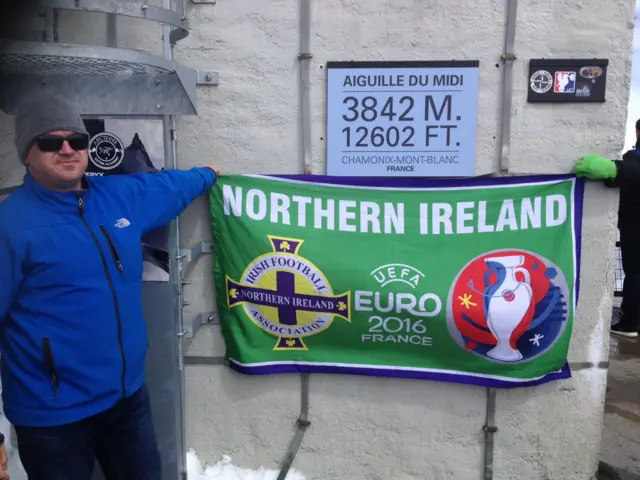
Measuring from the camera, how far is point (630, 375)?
15.1 ft

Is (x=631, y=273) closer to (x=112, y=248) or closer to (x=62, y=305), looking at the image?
(x=112, y=248)

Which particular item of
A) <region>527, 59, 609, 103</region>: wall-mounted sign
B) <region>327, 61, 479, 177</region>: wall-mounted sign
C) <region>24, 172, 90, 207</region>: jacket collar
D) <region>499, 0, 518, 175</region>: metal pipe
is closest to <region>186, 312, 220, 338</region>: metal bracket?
<region>327, 61, 479, 177</region>: wall-mounted sign

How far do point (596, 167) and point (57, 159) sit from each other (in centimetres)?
231

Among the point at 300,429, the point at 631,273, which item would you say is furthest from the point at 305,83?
the point at 631,273

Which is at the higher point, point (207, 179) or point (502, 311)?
point (207, 179)

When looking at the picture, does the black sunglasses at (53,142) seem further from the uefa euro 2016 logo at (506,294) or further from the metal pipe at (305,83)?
the uefa euro 2016 logo at (506,294)

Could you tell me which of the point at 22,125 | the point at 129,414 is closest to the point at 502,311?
the point at 129,414

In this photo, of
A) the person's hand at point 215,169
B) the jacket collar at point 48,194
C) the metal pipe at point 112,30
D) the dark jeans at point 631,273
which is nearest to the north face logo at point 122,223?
the jacket collar at point 48,194

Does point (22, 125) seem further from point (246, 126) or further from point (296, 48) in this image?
point (296, 48)

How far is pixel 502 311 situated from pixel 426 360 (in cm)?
45

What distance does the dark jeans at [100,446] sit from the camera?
2090mm

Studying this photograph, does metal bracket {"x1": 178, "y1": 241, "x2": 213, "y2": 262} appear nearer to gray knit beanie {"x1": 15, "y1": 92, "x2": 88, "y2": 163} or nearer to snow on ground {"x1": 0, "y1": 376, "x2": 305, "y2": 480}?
gray knit beanie {"x1": 15, "y1": 92, "x2": 88, "y2": 163}

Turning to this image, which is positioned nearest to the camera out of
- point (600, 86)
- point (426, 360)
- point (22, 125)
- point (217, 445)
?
point (22, 125)

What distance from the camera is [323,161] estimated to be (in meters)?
2.87
